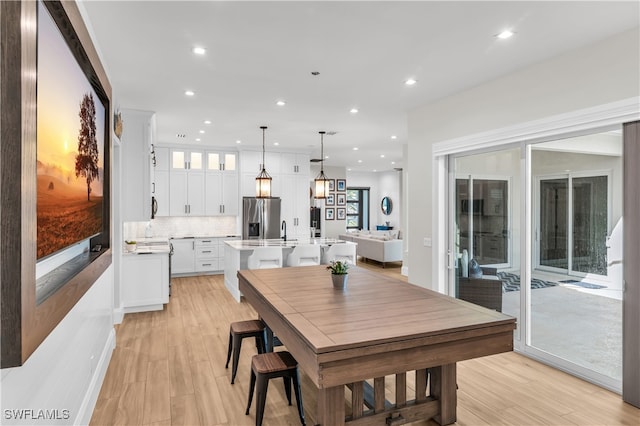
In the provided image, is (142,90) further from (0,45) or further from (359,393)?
(359,393)

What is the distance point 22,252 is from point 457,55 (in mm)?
3386

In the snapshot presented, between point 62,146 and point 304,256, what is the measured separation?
4377 mm

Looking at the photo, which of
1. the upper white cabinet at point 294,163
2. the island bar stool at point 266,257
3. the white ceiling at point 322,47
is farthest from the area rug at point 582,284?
the upper white cabinet at point 294,163

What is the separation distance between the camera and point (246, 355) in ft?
12.5

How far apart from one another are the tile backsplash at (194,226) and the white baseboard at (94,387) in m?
4.42

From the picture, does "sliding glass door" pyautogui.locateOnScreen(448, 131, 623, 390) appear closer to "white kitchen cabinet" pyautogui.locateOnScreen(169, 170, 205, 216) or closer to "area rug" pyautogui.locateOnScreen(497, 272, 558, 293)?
"area rug" pyautogui.locateOnScreen(497, 272, 558, 293)

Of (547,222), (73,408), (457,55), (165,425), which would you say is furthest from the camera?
(547,222)

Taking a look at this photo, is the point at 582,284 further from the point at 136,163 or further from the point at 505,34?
the point at 136,163

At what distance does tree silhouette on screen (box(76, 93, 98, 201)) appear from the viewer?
84.3 inches

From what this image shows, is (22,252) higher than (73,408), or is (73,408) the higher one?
(22,252)

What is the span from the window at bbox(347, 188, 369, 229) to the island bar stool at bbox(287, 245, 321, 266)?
28.8 feet

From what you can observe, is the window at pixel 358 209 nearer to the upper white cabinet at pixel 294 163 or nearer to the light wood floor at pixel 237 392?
the upper white cabinet at pixel 294 163

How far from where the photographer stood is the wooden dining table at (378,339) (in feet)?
5.88

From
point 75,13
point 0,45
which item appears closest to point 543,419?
point 0,45
